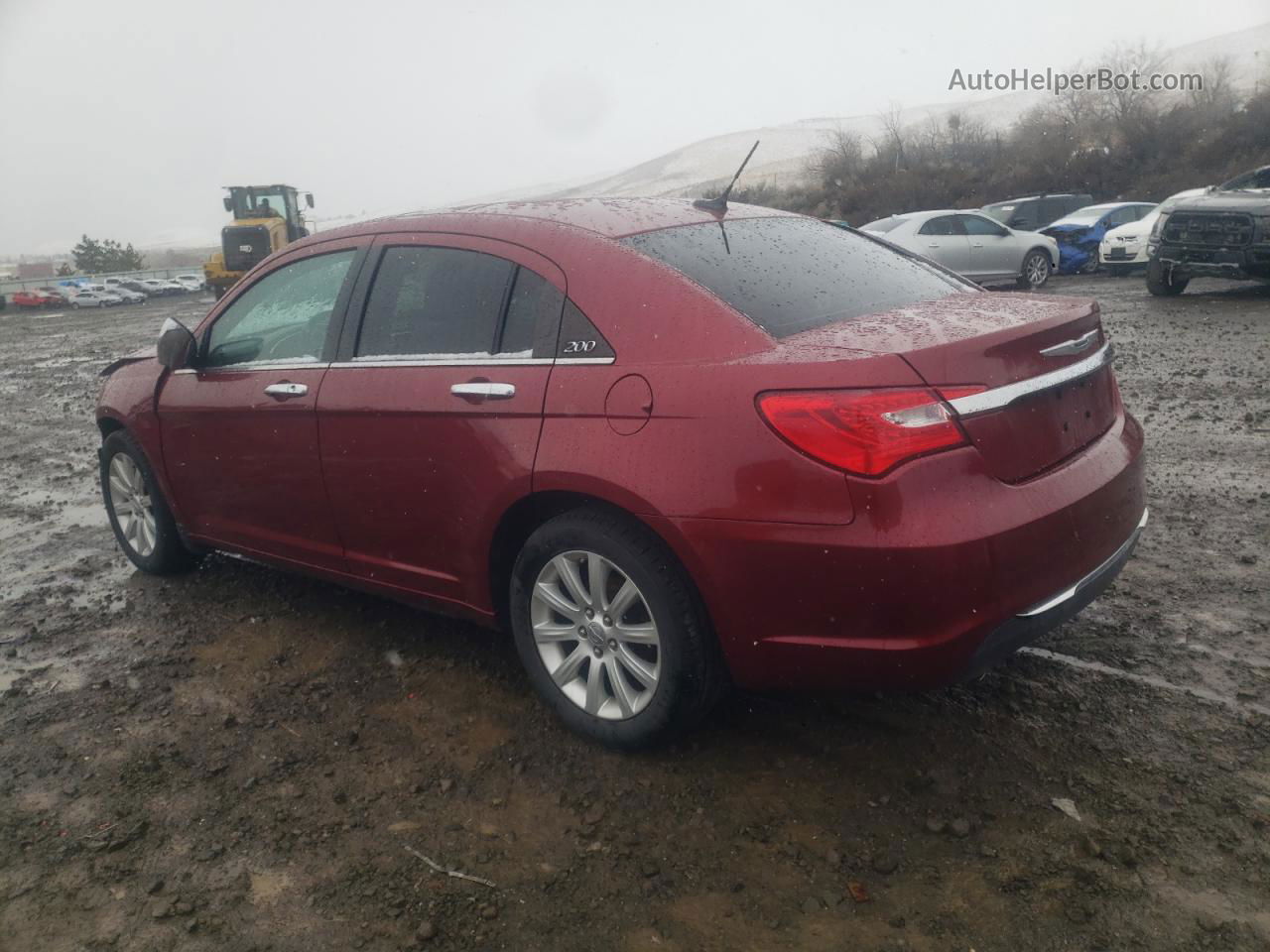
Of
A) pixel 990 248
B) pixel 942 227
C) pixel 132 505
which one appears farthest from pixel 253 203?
pixel 132 505

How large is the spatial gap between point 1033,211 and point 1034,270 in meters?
6.62

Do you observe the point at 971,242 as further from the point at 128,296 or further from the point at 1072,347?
the point at 128,296

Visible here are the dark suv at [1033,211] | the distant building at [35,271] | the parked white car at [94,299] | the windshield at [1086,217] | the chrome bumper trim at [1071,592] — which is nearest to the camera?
the chrome bumper trim at [1071,592]

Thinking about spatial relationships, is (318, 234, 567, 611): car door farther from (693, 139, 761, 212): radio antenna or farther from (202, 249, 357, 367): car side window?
(693, 139, 761, 212): radio antenna

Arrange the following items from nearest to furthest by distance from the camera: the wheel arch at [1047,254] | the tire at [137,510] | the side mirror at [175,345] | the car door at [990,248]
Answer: the side mirror at [175,345] → the tire at [137,510] → the car door at [990,248] → the wheel arch at [1047,254]

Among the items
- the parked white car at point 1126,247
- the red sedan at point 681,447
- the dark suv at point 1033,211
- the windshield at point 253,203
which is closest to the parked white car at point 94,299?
the windshield at point 253,203

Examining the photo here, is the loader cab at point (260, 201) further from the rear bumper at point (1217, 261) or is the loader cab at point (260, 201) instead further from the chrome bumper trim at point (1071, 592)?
the chrome bumper trim at point (1071, 592)

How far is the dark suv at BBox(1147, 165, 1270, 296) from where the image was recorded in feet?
39.1

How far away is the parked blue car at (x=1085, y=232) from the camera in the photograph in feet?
64.7

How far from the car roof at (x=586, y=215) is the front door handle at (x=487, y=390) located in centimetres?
57

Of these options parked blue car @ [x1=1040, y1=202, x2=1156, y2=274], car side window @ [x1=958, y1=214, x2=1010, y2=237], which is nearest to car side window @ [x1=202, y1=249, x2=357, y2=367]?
car side window @ [x1=958, y1=214, x2=1010, y2=237]

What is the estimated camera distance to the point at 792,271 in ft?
10.8

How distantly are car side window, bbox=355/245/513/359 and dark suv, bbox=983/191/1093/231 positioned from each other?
2117cm

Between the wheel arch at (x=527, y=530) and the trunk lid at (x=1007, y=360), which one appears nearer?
the trunk lid at (x=1007, y=360)
